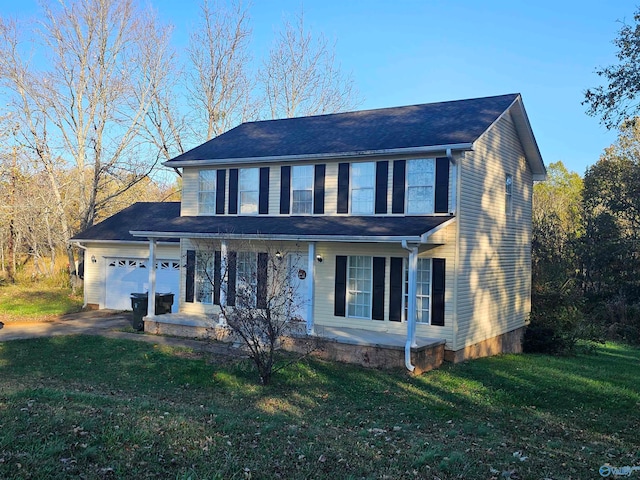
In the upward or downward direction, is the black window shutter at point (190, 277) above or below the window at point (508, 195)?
below

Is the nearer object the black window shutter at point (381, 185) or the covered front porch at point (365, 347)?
the covered front porch at point (365, 347)

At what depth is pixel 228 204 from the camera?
1608 centimetres

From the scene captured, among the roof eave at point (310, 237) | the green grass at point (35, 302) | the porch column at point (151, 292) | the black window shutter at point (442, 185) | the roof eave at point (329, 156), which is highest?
the roof eave at point (329, 156)

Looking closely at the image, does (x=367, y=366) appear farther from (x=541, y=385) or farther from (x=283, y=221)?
(x=283, y=221)

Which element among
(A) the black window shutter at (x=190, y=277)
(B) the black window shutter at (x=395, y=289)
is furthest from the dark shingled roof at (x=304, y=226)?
(B) the black window shutter at (x=395, y=289)

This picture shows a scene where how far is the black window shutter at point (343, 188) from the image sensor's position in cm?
1424

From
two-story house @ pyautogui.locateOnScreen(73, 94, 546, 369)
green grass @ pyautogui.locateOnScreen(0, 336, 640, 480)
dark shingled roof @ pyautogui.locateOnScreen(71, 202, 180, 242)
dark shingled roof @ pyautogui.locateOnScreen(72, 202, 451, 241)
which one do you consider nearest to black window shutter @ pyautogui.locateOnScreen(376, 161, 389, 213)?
two-story house @ pyautogui.locateOnScreen(73, 94, 546, 369)

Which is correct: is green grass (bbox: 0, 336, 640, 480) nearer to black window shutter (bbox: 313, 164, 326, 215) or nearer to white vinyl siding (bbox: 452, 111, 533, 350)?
white vinyl siding (bbox: 452, 111, 533, 350)

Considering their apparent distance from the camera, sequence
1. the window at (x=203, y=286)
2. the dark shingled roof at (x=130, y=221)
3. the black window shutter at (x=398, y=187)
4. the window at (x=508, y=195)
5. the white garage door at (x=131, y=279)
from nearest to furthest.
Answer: the black window shutter at (x=398, y=187) < the window at (x=508, y=195) < the window at (x=203, y=286) < the white garage door at (x=131, y=279) < the dark shingled roof at (x=130, y=221)

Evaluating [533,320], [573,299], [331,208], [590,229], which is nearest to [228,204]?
[331,208]

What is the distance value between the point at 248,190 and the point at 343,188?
10.2 ft

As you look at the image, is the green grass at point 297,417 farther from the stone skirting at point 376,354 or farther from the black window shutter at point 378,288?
the black window shutter at point 378,288

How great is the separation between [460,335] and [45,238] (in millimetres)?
28746

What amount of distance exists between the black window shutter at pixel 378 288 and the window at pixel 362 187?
1372 mm
